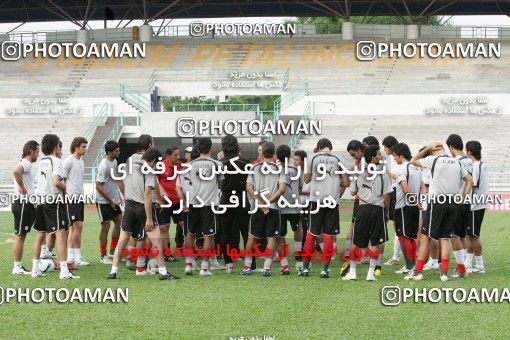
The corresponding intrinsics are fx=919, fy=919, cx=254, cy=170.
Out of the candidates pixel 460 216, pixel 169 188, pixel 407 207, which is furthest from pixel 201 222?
pixel 460 216

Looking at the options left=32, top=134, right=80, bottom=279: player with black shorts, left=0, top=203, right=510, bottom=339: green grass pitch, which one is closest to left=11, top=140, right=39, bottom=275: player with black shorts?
left=32, top=134, right=80, bottom=279: player with black shorts

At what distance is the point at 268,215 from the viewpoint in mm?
13336

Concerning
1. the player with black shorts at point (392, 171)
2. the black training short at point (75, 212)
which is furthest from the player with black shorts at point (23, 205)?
the player with black shorts at point (392, 171)

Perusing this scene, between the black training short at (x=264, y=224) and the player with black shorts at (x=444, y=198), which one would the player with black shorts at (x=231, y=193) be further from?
the player with black shorts at (x=444, y=198)

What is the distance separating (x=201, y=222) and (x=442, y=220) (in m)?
3.47

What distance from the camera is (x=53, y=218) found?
1266cm

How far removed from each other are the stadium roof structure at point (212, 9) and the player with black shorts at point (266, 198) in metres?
39.0

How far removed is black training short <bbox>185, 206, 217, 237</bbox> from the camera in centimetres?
1330

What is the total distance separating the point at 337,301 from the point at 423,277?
2601 millimetres

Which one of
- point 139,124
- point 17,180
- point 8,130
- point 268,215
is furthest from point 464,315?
point 8,130

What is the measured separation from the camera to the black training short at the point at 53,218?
12617mm

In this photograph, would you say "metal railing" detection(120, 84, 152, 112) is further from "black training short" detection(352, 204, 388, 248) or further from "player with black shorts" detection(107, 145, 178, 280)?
"black training short" detection(352, 204, 388, 248)

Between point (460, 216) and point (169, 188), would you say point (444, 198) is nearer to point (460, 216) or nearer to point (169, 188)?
point (460, 216)

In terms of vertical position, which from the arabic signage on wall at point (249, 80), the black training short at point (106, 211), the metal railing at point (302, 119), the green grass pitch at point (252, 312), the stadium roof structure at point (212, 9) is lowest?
the green grass pitch at point (252, 312)
